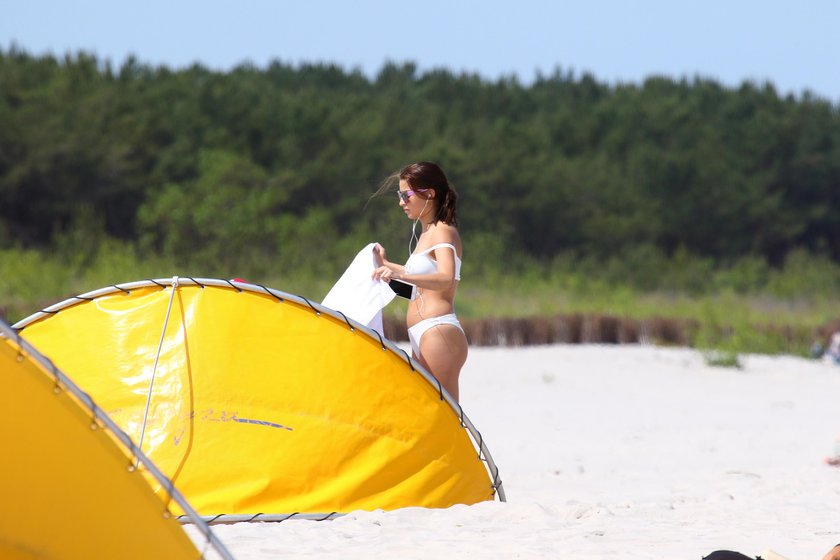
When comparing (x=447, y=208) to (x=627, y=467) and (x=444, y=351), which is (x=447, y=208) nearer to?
(x=444, y=351)

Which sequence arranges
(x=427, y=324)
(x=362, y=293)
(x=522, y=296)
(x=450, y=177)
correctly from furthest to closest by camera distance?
1. (x=450, y=177)
2. (x=522, y=296)
3. (x=362, y=293)
4. (x=427, y=324)

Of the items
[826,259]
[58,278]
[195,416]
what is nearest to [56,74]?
[58,278]

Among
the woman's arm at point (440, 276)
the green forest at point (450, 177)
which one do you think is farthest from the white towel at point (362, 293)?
the green forest at point (450, 177)

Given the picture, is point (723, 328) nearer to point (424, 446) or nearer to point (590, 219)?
point (424, 446)

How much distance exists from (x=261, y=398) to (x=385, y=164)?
99.7 ft

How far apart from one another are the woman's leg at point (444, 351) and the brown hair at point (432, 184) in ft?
1.43

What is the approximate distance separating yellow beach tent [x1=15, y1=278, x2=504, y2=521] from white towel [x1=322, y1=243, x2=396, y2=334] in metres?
0.11

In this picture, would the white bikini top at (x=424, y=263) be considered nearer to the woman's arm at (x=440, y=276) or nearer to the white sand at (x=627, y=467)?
the woman's arm at (x=440, y=276)

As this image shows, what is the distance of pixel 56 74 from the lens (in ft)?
103

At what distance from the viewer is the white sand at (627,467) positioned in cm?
436

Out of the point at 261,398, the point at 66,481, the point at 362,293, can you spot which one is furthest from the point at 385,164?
the point at 66,481

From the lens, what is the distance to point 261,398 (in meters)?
4.79

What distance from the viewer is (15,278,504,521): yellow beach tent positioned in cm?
471

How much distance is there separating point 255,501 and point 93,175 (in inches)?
986
